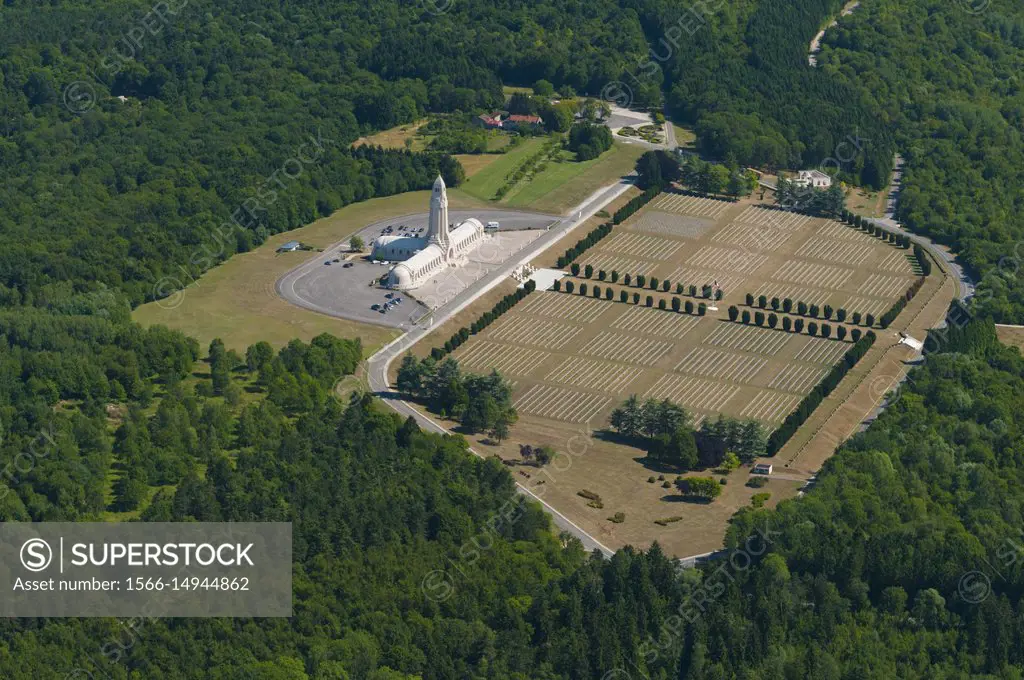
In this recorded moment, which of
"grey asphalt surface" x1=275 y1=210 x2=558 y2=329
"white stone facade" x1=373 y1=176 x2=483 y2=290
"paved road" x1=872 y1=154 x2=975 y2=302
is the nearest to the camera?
"grey asphalt surface" x1=275 y1=210 x2=558 y2=329

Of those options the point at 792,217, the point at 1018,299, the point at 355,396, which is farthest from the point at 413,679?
the point at 792,217

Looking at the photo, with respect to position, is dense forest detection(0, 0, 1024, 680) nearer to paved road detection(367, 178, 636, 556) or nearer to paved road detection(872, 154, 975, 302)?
paved road detection(367, 178, 636, 556)

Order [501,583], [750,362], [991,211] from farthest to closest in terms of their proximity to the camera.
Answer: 1. [991,211]
2. [750,362]
3. [501,583]

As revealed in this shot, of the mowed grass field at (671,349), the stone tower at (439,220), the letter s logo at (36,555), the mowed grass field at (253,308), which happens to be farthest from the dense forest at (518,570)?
the stone tower at (439,220)

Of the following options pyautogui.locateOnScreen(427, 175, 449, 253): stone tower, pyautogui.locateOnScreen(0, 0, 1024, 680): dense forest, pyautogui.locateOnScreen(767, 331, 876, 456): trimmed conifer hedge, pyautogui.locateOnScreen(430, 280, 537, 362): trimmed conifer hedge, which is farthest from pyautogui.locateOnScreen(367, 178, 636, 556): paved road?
pyautogui.locateOnScreen(767, 331, 876, 456): trimmed conifer hedge

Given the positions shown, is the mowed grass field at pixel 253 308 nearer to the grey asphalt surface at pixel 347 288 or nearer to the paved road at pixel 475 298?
the grey asphalt surface at pixel 347 288

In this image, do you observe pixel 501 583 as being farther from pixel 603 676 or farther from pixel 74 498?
pixel 74 498
